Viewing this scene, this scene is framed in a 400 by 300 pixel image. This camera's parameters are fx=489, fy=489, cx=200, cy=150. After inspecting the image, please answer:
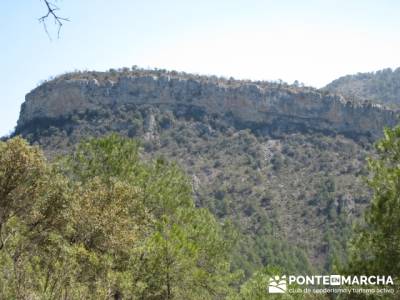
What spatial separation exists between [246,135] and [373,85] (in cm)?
7846

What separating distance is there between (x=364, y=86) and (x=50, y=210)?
16336 cm

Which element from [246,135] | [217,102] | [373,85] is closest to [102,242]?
[246,135]

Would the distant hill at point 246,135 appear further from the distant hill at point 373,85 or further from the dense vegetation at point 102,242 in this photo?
the dense vegetation at point 102,242

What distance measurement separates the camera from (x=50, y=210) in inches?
494

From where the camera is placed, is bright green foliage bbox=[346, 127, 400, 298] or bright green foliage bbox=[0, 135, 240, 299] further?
bright green foliage bbox=[346, 127, 400, 298]

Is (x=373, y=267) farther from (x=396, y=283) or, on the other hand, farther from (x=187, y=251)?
(x=187, y=251)

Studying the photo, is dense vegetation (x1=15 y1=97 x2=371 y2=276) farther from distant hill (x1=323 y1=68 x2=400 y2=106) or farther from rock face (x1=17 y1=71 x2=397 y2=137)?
distant hill (x1=323 y1=68 x2=400 y2=106)

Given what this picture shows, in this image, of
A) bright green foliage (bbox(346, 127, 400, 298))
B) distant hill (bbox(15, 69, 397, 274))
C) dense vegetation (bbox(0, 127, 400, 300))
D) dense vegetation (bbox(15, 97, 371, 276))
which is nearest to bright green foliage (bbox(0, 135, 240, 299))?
dense vegetation (bbox(0, 127, 400, 300))

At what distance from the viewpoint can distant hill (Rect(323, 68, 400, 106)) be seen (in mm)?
144262

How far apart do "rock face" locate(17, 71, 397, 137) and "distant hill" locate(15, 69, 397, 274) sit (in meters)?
0.22

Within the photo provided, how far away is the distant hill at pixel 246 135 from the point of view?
71750mm

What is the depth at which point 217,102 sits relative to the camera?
10725 cm

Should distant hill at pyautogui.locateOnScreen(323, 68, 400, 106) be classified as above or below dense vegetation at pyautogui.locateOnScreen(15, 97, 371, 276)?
above

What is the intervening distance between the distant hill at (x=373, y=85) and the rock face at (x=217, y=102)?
98.6 ft
